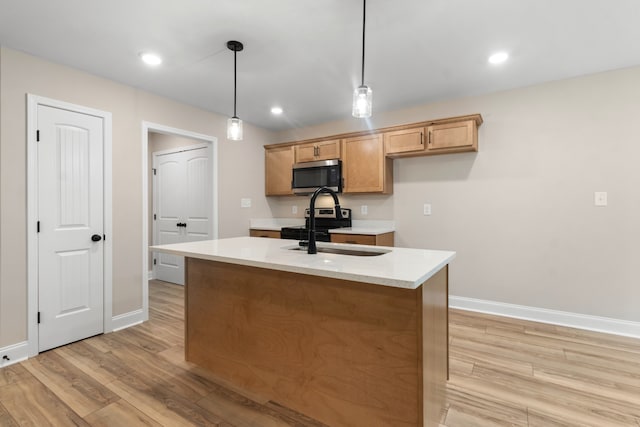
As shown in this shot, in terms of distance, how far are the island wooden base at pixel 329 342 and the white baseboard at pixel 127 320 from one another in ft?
4.48

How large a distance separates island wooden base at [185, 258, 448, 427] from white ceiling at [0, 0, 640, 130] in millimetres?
1634

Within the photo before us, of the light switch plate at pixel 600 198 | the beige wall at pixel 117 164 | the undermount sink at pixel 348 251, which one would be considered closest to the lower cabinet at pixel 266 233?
the beige wall at pixel 117 164

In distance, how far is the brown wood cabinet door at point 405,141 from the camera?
344 cm

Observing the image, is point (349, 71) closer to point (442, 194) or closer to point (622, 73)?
point (442, 194)

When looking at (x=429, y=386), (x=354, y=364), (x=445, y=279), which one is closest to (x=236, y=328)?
(x=354, y=364)

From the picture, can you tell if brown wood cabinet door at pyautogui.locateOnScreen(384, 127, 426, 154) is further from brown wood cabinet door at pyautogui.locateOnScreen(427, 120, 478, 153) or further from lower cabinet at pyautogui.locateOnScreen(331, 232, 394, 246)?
lower cabinet at pyautogui.locateOnScreen(331, 232, 394, 246)

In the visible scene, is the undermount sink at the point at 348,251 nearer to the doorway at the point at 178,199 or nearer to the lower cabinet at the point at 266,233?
the lower cabinet at the point at 266,233

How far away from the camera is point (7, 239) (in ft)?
7.61

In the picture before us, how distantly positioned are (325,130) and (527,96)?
95.6 inches

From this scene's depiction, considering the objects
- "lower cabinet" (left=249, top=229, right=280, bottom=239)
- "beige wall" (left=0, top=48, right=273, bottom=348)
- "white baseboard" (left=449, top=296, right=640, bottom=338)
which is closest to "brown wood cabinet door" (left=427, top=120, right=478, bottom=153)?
"white baseboard" (left=449, top=296, right=640, bottom=338)

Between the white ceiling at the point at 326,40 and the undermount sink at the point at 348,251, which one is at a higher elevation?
the white ceiling at the point at 326,40

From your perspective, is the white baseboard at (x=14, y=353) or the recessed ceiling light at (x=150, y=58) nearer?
the white baseboard at (x=14, y=353)

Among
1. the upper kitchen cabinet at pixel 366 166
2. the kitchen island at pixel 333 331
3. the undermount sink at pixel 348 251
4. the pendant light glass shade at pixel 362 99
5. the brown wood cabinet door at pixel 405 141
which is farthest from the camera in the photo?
the upper kitchen cabinet at pixel 366 166

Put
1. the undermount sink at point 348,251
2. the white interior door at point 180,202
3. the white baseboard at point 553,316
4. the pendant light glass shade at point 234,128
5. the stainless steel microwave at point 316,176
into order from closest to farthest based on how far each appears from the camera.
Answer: the undermount sink at point 348,251
the pendant light glass shade at point 234,128
the white baseboard at point 553,316
the stainless steel microwave at point 316,176
the white interior door at point 180,202
